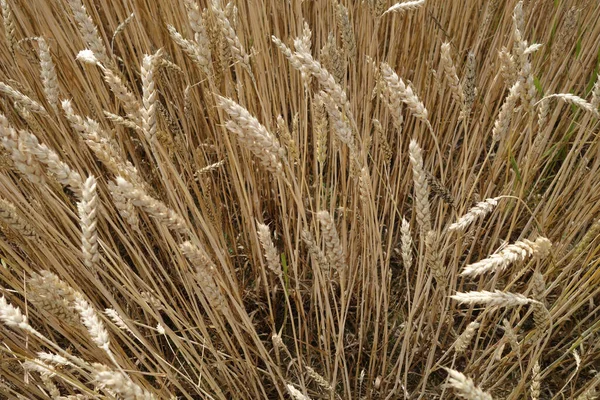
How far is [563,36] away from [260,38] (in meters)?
0.75

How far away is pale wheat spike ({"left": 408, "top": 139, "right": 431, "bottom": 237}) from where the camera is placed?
0.74m

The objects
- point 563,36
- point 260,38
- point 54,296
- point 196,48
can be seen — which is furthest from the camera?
point 260,38

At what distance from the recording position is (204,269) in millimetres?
744

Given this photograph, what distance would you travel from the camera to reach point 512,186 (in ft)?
4.05

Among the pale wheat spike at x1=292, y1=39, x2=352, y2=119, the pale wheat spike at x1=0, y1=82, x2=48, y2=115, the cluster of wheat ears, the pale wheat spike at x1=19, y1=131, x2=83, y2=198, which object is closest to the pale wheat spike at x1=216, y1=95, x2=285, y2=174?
the cluster of wheat ears

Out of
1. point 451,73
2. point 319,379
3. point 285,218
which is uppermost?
point 451,73

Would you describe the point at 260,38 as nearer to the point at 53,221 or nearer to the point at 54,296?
the point at 53,221

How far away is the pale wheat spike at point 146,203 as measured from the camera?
0.60 m

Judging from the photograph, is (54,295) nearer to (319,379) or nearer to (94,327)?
(94,327)

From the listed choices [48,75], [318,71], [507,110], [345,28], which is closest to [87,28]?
[48,75]

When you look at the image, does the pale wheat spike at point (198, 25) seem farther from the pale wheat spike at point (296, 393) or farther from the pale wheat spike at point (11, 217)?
the pale wheat spike at point (296, 393)

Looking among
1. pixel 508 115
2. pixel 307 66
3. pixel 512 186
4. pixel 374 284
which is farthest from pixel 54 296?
pixel 512 186

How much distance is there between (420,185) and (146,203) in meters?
0.41

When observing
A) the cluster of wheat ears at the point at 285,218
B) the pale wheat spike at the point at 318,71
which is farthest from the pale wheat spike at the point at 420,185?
the pale wheat spike at the point at 318,71
